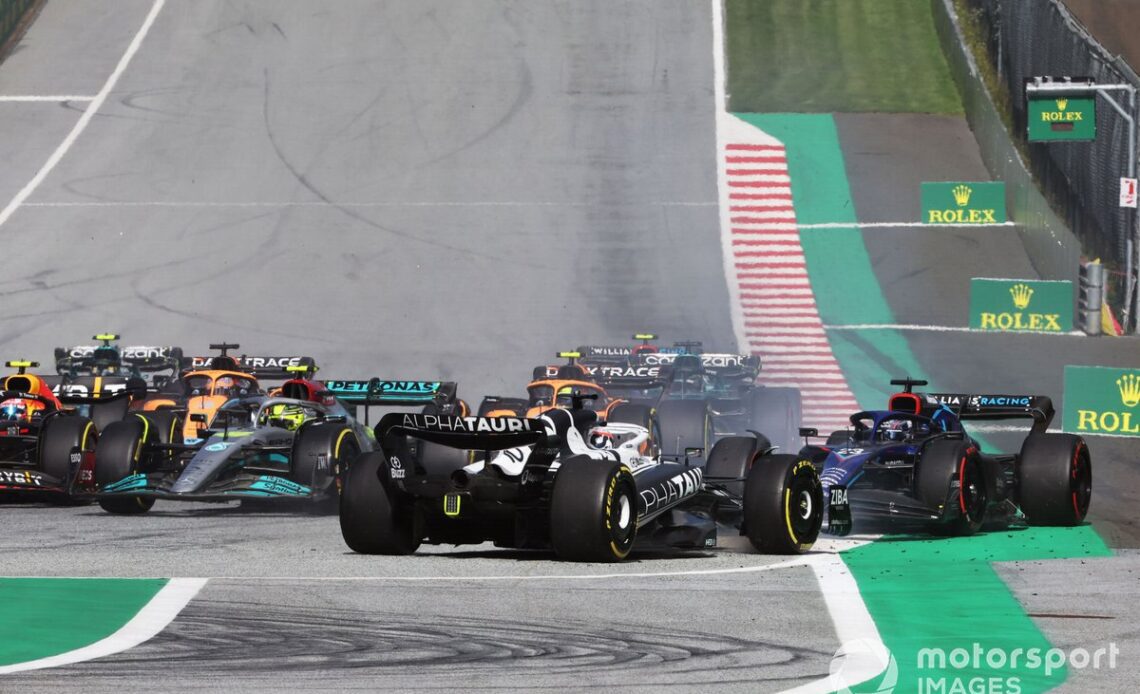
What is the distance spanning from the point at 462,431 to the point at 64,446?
27.5ft

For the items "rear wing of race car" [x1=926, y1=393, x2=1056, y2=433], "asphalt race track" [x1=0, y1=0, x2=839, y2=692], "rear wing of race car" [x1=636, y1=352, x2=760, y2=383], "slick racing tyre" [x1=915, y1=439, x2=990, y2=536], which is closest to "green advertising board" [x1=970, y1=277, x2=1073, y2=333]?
"asphalt race track" [x1=0, y1=0, x2=839, y2=692]

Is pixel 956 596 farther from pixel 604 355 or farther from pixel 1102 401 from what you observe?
pixel 604 355

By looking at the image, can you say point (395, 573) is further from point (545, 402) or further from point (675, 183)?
point (675, 183)

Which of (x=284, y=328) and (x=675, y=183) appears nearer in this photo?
(x=284, y=328)

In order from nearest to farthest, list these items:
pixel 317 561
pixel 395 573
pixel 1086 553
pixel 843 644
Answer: pixel 843 644, pixel 395 573, pixel 317 561, pixel 1086 553

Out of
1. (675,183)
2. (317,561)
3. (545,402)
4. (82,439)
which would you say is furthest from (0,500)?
(675,183)

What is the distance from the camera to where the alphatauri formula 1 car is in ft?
47.0

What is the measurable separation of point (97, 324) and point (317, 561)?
913 inches

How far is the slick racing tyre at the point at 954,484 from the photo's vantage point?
17.4 metres

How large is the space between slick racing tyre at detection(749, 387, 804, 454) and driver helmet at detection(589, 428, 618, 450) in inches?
418

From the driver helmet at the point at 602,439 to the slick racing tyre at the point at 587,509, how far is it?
2.26 m

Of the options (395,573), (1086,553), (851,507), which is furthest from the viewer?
(851,507)

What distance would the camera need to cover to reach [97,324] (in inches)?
Answer: 1441

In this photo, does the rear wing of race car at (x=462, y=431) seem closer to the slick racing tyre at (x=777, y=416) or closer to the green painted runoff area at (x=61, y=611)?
the green painted runoff area at (x=61, y=611)
